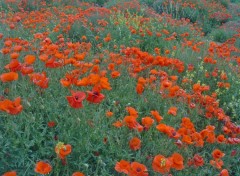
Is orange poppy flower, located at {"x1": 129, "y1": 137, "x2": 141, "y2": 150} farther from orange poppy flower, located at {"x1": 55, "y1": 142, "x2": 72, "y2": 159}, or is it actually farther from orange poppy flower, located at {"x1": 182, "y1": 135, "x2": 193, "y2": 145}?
orange poppy flower, located at {"x1": 55, "y1": 142, "x2": 72, "y2": 159}

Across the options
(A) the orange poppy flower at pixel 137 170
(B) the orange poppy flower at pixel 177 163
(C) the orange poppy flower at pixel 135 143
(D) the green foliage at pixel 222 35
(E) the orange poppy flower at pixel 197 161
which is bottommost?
(D) the green foliage at pixel 222 35

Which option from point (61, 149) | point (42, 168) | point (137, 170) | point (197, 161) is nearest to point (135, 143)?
point (137, 170)

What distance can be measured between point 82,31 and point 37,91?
3221 mm

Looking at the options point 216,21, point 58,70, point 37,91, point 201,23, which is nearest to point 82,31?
point 58,70

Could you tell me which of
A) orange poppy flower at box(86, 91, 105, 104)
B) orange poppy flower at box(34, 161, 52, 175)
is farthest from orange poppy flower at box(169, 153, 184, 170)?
orange poppy flower at box(34, 161, 52, 175)

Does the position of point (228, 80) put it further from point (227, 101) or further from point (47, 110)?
point (47, 110)

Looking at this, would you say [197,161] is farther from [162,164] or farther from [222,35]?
[222,35]

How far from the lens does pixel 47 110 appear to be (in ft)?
9.41

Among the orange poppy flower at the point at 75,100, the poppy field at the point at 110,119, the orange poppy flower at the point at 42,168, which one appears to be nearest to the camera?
→ the orange poppy flower at the point at 42,168

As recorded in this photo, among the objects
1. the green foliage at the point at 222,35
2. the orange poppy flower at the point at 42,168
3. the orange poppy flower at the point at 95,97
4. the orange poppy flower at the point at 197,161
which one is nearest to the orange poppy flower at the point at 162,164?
the orange poppy flower at the point at 197,161

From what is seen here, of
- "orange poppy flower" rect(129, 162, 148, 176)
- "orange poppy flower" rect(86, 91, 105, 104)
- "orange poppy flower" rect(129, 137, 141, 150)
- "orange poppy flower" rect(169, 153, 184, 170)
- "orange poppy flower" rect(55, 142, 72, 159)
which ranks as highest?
"orange poppy flower" rect(86, 91, 105, 104)

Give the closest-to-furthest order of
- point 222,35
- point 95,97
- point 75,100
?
point 75,100 < point 95,97 < point 222,35

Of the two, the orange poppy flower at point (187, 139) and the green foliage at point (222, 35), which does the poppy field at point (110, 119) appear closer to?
the orange poppy flower at point (187, 139)

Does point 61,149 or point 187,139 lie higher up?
point 61,149
